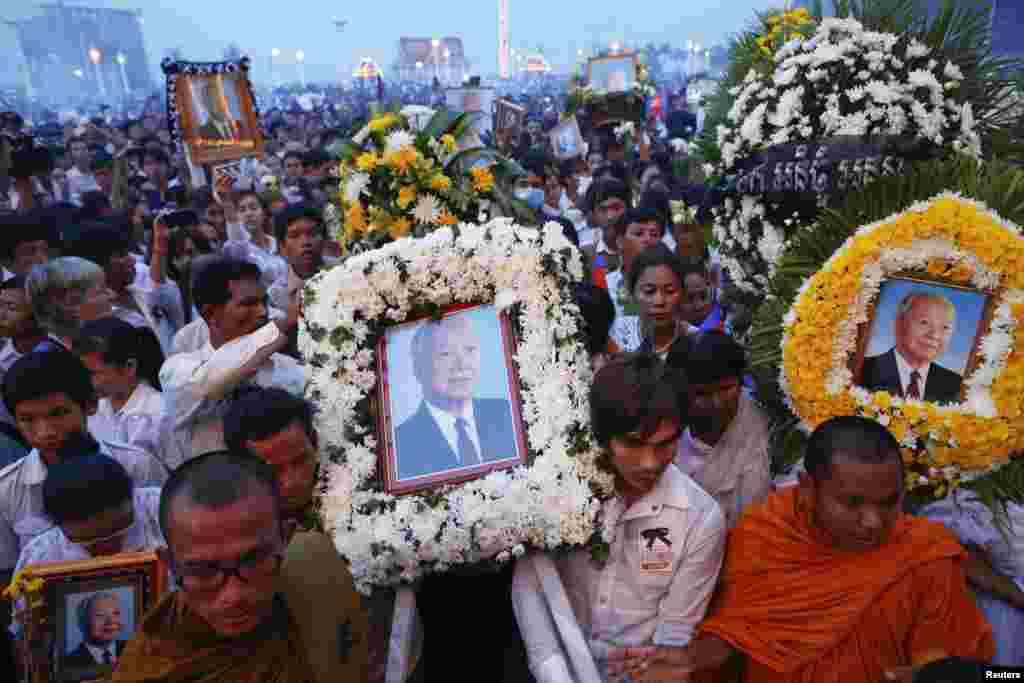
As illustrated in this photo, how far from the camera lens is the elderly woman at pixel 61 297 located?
192 inches

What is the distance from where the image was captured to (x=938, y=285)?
312cm

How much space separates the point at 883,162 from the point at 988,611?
205 cm

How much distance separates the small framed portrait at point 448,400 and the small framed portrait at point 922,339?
1.55m

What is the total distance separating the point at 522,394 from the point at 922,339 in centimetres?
170

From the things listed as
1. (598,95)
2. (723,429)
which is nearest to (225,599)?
(723,429)

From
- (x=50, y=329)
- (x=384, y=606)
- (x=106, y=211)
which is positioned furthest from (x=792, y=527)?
(x=106, y=211)

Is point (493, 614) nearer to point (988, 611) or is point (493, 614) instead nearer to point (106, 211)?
point (988, 611)

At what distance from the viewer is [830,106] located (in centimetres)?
369

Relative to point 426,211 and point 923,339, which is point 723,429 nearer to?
point 923,339

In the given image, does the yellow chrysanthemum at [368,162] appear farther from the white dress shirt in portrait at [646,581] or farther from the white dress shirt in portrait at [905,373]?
the white dress shirt in portrait at [905,373]

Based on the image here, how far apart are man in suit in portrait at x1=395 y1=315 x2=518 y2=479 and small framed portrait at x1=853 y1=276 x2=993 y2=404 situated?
1.60 meters

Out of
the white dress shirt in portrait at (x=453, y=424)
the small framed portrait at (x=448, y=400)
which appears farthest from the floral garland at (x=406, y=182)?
the white dress shirt in portrait at (x=453, y=424)

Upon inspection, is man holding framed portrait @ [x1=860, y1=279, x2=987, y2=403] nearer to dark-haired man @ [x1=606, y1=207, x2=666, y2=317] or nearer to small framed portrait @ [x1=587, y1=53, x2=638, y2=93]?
dark-haired man @ [x1=606, y1=207, x2=666, y2=317]

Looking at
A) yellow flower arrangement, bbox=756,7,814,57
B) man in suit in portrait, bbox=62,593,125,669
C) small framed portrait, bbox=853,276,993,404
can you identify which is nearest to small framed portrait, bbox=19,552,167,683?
man in suit in portrait, bbox=62,593,125,669
